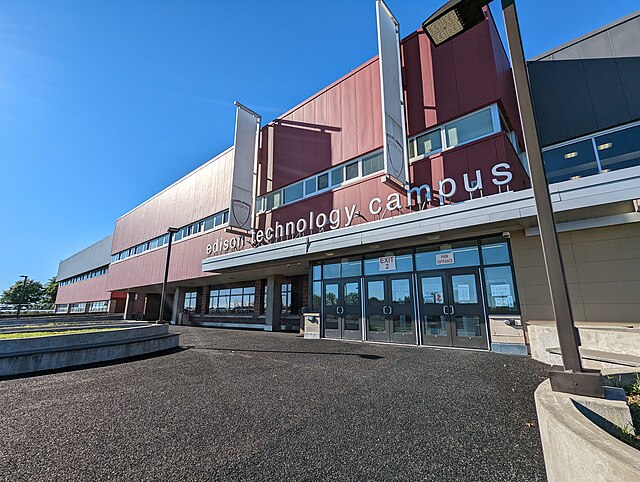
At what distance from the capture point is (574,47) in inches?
456

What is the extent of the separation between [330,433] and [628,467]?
2.89 meters

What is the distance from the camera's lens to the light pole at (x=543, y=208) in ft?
9.44

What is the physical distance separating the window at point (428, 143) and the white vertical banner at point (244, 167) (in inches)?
393

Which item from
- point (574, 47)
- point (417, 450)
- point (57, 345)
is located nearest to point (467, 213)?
point (417, 450)

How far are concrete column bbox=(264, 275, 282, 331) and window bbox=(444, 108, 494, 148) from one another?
11714 millimetres

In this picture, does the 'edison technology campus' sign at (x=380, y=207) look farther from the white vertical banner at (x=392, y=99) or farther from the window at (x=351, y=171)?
the window at (x=351, y=171)

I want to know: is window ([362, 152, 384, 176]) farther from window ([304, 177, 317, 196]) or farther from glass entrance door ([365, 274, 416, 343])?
glass entrance door ([365, 274, 416, 343])

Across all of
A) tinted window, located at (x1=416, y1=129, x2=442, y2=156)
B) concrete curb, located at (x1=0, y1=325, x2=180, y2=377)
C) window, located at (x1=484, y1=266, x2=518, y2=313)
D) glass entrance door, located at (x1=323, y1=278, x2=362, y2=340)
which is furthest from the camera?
glass entrance door, located at (x1=323, y1=278, x2=362, y2=340)

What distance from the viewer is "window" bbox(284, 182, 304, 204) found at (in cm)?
1579

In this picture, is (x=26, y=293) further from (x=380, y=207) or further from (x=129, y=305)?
(x=380, y=207)

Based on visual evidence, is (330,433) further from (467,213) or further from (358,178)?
(358,178)

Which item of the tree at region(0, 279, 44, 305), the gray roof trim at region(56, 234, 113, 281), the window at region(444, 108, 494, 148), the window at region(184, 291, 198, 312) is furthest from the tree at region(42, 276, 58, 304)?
the window at region(444, 108, 494, 148)

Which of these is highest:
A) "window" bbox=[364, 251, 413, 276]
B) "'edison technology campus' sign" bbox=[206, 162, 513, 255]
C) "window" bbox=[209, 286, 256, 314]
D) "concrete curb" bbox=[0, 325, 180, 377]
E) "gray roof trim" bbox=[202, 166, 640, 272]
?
"'edison technology campus' sign" bbox=[206, 162, 513, 255]

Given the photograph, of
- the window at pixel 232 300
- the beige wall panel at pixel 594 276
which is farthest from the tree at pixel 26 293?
the beige wall panel at pixel 594 276
